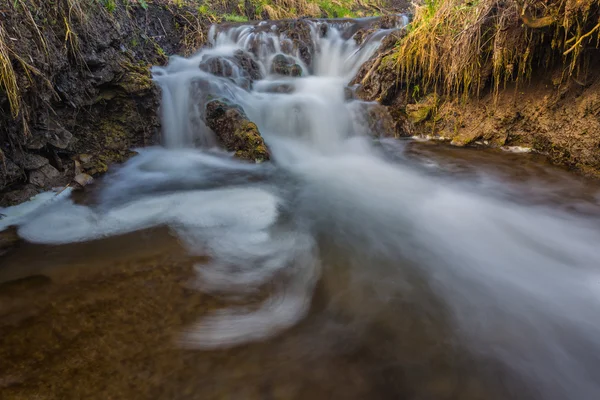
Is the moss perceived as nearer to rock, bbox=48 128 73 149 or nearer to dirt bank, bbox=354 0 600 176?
rock, bbox=48 128 73 149

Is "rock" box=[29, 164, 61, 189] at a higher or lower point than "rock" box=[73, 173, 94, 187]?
higher

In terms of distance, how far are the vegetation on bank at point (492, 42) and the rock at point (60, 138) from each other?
16.0ft

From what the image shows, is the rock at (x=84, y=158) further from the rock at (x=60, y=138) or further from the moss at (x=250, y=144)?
the moss at (x=250, y=144)

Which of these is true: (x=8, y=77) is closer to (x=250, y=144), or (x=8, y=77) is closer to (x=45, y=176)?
(x=45, y=176)

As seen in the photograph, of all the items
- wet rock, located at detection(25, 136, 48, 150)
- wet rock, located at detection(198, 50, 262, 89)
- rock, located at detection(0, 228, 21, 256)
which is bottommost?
rock, located at detection(0, 228, 21, 256)

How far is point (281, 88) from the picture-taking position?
20.1ft

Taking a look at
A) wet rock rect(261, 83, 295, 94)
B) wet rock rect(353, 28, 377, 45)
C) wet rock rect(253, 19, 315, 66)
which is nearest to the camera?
wet rock rect(261, 83, 295, 94)

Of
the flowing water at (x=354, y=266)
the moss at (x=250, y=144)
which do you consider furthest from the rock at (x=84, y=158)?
the moss at (x=250, y=144)

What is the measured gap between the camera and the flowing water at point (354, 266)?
4.74 feet

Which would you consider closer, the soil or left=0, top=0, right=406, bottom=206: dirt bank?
left=0, top=0, right=406, bottom=206: dirt bank

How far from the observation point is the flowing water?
1445 millimetres

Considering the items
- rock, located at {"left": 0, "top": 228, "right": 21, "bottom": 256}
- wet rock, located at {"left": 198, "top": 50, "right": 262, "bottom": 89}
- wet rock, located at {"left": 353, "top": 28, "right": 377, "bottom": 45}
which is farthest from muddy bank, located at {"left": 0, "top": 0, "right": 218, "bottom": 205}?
wet rock, located at {"left": 353, "top": 28, "right": 377, "bottom": 45}

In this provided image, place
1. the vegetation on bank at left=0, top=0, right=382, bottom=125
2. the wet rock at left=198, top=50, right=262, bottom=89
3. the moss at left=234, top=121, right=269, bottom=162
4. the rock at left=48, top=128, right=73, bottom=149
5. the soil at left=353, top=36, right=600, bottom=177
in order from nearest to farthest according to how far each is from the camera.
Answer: the vegetation on bank at left=0, top=0, right=382, bottom=125
the rock at left=48, top=128, right=73, bottom=149
the soil at left=353, top=36, right=600, bottom=177
the moss at left=234, top=121, right=269, bottom=162
the wet rock at left=198, top=50, right=262, bottom=89

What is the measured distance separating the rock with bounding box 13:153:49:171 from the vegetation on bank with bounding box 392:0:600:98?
16.9ft
